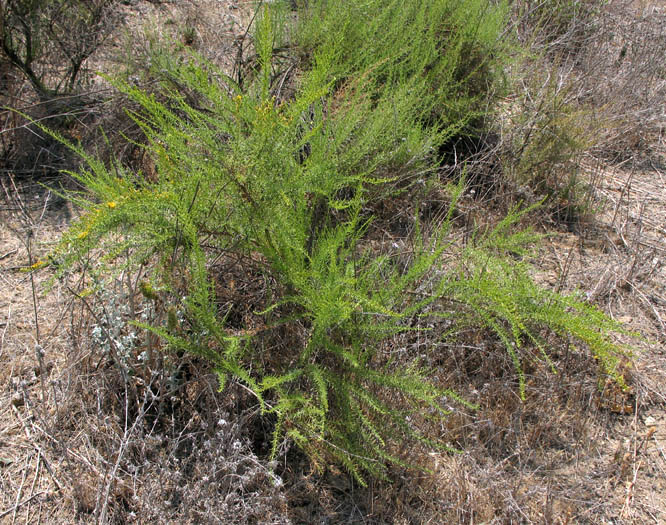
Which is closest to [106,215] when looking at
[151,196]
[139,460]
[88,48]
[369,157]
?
[151,196]

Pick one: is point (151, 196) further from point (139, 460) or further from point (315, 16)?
point (315, 16)

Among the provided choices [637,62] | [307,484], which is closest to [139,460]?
[307,484]

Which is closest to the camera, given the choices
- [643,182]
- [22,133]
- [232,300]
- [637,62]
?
[232,300]

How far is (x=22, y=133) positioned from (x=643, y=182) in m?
3.83

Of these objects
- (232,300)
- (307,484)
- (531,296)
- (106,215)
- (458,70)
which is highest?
(458,70)

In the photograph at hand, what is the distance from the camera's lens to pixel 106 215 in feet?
5.77

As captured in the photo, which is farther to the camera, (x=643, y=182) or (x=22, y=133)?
(x=643, y=182)

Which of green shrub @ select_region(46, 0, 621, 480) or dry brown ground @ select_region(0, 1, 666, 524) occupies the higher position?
green shrub @ select_region(46, 0, 621, 480)

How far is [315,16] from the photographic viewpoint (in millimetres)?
3203

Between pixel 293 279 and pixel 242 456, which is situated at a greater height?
pixel 293 279

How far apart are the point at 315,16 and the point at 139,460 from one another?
2.54 meters

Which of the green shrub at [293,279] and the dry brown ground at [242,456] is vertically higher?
the green shrub at [293,279]

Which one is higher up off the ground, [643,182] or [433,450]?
[643,182]

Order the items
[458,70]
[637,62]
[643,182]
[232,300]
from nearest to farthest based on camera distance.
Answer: [232,300]
[458,70]
[643,182]
[637,62]
